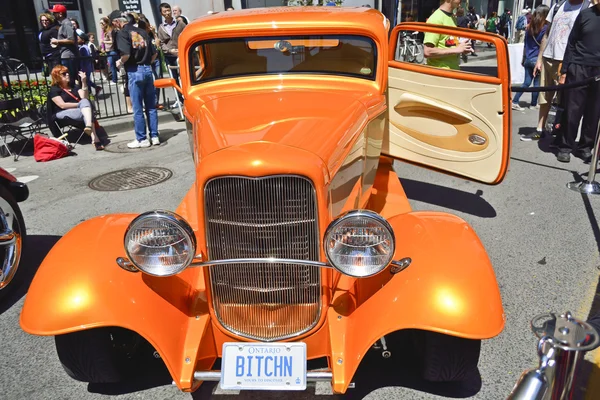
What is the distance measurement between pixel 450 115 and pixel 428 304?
2.50 meters

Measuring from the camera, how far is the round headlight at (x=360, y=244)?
221 centimetres

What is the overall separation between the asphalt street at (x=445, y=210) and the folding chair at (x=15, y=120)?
388 millimetres

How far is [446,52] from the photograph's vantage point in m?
5.23

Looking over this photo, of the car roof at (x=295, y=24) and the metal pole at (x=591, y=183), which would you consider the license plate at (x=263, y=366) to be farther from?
the metal pole at (x=591, y=183)

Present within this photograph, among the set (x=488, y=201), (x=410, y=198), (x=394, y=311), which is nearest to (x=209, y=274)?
(x=394, y=311)

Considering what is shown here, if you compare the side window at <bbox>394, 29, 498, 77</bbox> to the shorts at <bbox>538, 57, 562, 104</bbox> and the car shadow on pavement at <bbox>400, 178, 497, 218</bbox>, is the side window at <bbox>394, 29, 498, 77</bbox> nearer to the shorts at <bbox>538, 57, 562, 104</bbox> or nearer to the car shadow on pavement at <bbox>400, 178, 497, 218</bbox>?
the shorts at <bbox>538, 57, 562, 104</bbox>

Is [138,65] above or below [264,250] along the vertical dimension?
above

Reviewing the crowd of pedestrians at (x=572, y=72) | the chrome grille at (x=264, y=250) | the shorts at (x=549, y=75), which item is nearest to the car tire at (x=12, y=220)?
the chrome grille at (x=264, y=250)

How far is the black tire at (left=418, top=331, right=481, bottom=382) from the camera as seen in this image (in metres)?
2.46

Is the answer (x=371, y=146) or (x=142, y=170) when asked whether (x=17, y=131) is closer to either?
(x=142, y=170)

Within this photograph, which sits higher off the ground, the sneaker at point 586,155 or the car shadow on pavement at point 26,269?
the car shadow on pavement at point 26,269

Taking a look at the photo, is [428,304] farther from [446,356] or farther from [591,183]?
[591,183]

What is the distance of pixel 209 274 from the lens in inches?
97.2

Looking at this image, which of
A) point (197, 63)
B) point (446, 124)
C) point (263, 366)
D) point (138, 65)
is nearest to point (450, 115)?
point (446, 124)
